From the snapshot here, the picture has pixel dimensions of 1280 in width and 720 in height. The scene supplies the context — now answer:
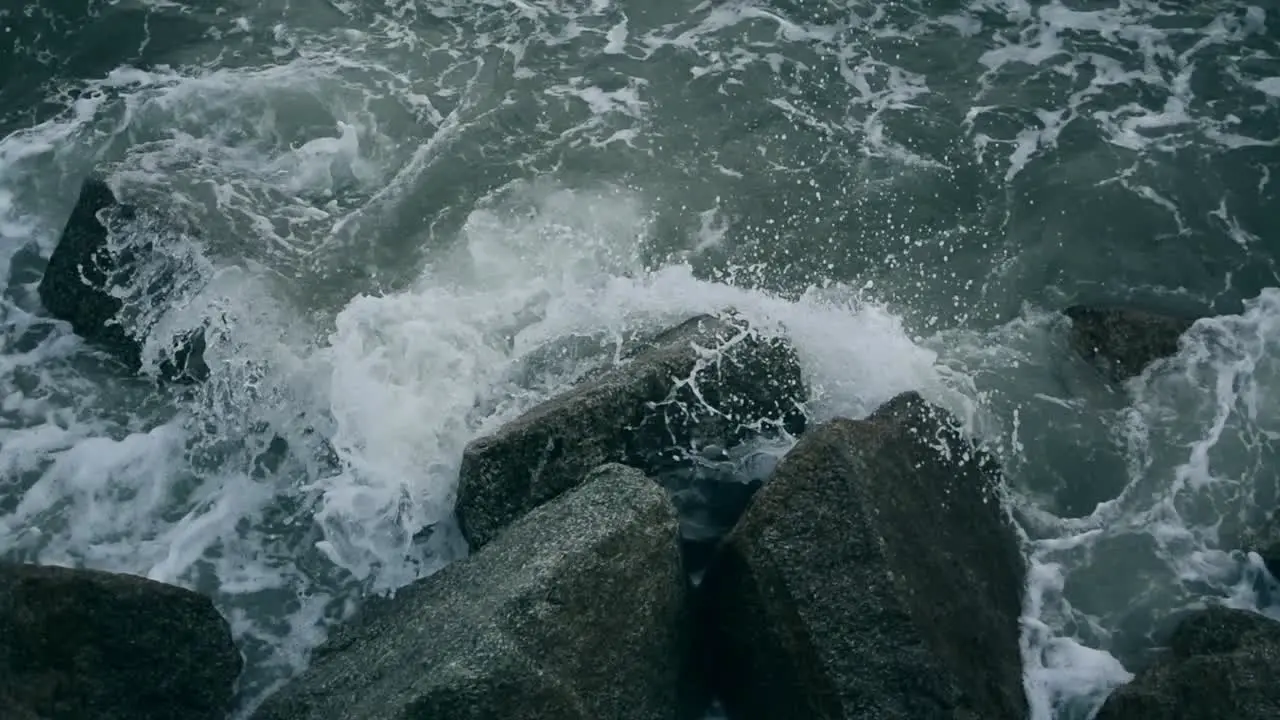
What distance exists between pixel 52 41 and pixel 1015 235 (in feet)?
30.9

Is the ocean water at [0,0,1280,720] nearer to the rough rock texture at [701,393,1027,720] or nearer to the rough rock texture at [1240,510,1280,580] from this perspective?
the rough rock texture at [1240,510,1280,580]

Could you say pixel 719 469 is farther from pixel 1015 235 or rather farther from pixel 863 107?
pixel 863 107

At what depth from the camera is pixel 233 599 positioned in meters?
8.34

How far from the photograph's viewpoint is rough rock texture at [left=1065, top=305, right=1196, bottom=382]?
9609 millimetres

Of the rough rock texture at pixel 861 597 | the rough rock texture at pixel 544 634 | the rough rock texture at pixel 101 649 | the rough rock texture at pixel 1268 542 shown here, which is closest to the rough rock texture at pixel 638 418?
the rough rock texture at pixel 544 634

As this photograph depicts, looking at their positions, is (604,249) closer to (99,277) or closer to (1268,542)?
(99,277)

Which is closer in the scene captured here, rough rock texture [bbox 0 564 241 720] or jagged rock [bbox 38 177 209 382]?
rough rock texture [bbox 0 564 241 720]

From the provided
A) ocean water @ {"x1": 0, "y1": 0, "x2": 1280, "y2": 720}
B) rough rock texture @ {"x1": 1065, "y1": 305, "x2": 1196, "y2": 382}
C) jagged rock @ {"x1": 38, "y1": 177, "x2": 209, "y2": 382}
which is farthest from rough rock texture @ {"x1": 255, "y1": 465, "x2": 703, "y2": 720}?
rough rock texture @ {"x1": 1065, "y1": 305, "x2": 1196, "y2": 382}

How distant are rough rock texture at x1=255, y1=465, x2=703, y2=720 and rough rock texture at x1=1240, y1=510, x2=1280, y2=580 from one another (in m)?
4.08

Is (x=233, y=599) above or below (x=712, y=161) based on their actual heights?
below

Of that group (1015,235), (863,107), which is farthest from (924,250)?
(863,107)

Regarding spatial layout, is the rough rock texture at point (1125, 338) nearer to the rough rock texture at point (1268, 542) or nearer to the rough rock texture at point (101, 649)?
the rough rock texture at point (1268, 542)

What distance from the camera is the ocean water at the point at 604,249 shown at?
865 centimetres

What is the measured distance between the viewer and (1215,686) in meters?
7.18
